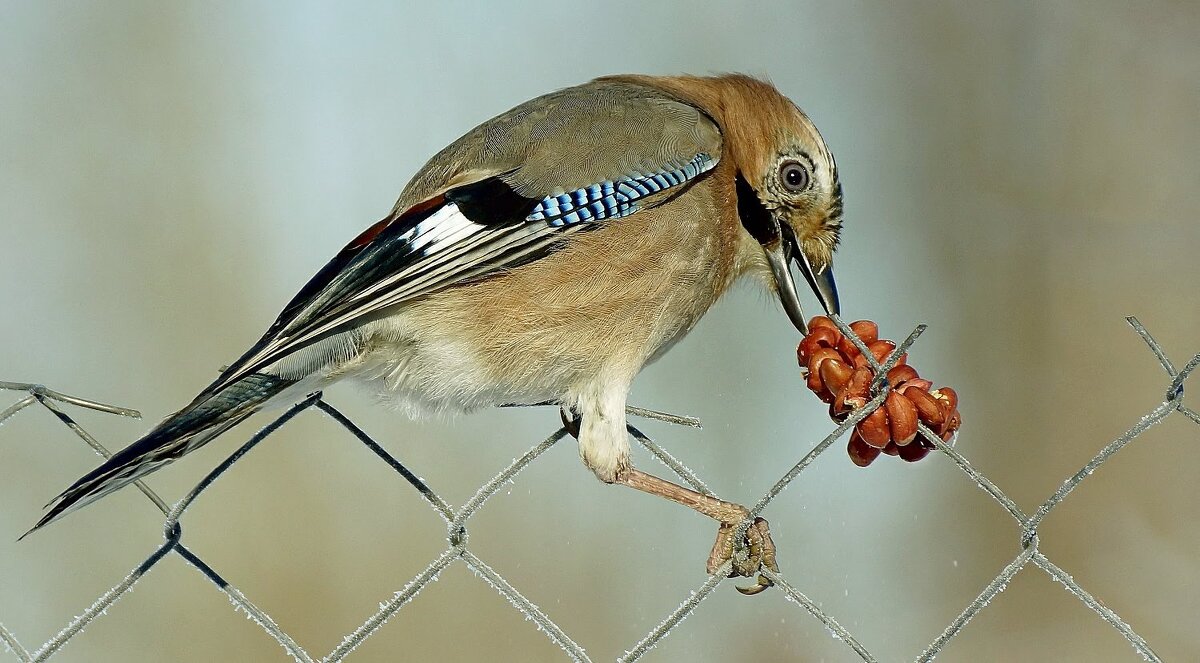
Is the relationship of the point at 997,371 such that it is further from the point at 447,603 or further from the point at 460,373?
the point at 460,373

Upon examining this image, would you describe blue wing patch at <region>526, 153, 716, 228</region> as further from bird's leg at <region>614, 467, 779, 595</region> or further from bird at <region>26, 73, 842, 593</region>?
bird's leg at <region>614, 467, 779, 595</region>

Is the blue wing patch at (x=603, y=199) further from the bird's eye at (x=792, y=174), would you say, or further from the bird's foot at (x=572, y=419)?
the bird's foot at (x=572, y=419)

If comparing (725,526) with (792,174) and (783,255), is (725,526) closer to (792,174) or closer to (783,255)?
(783,255)

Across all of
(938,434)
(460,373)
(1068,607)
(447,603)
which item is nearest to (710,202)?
(460,373)

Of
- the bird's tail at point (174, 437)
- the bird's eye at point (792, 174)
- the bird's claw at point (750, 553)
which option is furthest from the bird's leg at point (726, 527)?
the bird's eye at point (792, 174)

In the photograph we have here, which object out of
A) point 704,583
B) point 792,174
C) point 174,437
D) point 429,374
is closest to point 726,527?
point 704,583

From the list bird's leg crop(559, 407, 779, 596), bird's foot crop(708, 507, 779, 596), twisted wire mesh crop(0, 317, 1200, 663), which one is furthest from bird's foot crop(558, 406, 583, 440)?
twisted wire mesh crop(0, 317, 1200, 663)
